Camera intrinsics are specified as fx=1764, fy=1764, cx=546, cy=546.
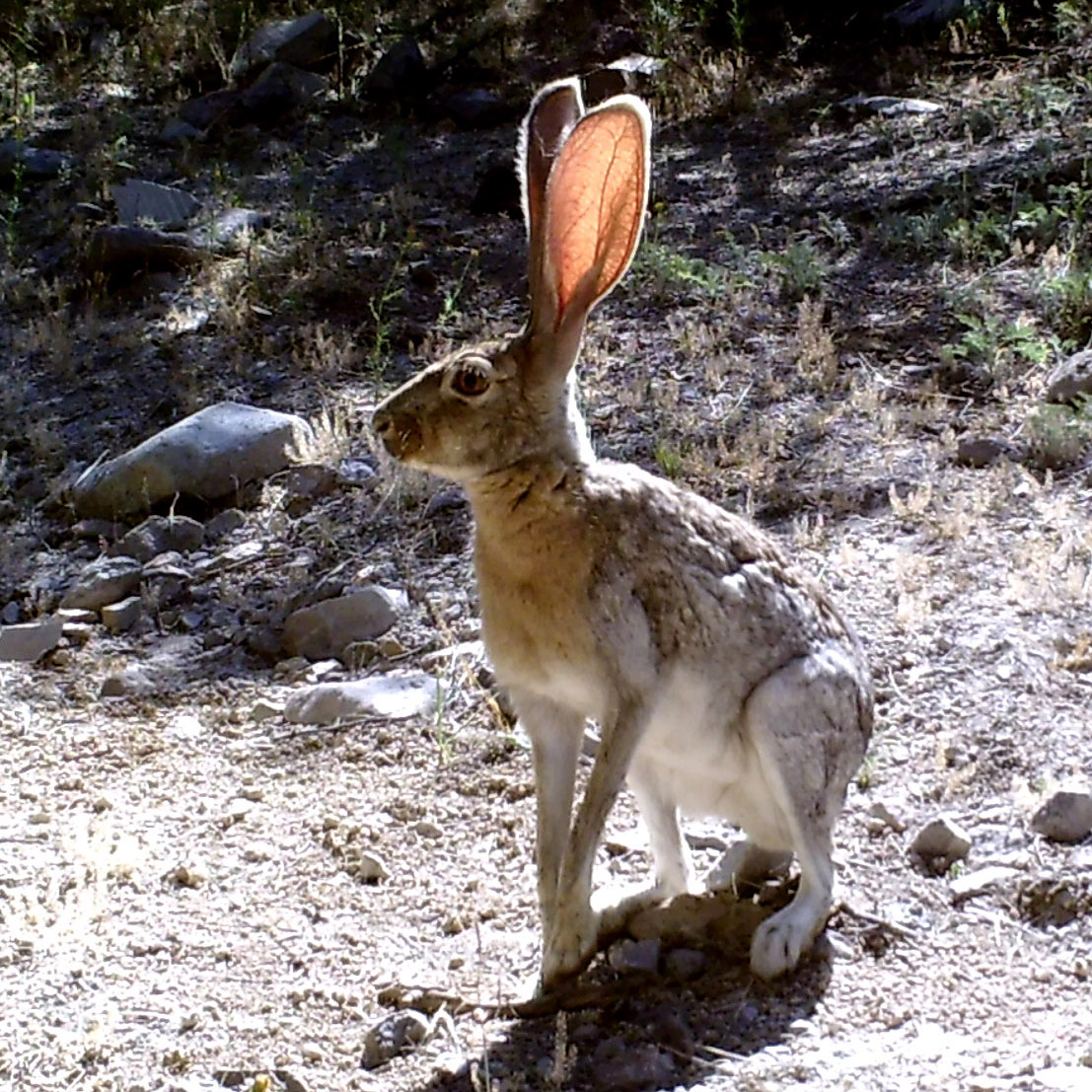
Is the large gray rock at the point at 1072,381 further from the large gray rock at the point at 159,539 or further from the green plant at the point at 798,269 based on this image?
the large gray rock at the point at 159,539

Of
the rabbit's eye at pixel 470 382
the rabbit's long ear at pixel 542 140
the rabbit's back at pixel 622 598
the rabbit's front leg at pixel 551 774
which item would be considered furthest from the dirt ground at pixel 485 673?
the rabbit's long ear at pixel 542 140

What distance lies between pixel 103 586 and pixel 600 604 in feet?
10.8

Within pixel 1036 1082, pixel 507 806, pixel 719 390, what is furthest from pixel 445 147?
pixel 1036 1082

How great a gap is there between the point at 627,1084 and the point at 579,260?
1.75 metres

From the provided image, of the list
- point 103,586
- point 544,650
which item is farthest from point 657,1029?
point 103,586

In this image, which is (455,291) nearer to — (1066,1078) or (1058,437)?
(1058,437)

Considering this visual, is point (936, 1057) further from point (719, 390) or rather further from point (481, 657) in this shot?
point (719, 390)

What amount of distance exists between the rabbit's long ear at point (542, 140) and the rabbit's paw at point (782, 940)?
1541 mm

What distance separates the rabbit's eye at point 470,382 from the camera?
155 inches

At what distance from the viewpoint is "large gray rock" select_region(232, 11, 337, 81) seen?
1263cm

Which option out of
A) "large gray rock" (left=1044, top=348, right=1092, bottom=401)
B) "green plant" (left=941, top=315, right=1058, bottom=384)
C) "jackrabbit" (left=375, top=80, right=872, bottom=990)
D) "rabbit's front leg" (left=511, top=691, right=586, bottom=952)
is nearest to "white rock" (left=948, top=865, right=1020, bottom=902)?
"jackrabbit" (left=375, top=80, right=872, bottom=990)

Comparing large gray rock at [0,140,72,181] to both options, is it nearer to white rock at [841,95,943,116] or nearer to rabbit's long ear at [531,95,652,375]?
white rock at [841,95,943,116]

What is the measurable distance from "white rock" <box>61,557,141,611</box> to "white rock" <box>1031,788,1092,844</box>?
3.63 meters

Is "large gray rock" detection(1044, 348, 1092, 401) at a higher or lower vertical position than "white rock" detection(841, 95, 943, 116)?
lower
